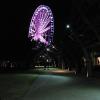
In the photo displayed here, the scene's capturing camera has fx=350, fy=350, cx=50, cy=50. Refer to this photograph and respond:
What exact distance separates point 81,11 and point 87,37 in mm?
12354

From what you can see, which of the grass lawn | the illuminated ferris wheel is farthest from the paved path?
the illuminated ferris wheel

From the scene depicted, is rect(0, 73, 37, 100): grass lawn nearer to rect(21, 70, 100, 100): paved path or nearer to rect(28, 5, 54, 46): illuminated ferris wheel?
rect(21, 70, 100, 100): paved path

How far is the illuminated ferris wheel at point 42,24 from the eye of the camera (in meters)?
95.6

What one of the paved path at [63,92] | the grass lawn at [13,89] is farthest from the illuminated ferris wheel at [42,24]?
the paved path at [63,92]

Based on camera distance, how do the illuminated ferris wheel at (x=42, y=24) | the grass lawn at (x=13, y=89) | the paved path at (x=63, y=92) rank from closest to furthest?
the paved path at (x=63, y=92)
the grass lawn at (x=13, y=89)
the illuminated ferris wheel at (x=42, y=24)

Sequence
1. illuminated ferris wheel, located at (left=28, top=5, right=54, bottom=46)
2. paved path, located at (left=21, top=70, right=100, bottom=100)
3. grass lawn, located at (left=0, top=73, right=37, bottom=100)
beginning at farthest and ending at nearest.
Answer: illuminated ferris wheel, located at (left=28, top=5, right=54, bottom=46), grass lawn, located at (left=0, top=73, right=37, bottom=100), paved path, located at (left=21, top=70, right=100, bottom=100)

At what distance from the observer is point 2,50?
3236 inches

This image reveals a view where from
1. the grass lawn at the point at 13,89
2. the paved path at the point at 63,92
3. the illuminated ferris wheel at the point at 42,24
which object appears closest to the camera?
the paved path at the point at 63,92

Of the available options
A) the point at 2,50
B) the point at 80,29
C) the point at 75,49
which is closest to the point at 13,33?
the point at 2,50

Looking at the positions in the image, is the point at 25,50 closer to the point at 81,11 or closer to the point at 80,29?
the point at 80,29

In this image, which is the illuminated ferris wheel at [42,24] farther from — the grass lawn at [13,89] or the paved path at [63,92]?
the paved path at [63,92]

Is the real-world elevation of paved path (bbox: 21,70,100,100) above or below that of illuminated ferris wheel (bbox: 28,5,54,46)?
below

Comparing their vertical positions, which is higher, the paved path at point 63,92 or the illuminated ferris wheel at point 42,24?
the illuminated ferris wheel at point 42,24

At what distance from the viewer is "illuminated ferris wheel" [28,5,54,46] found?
95637 millimetres
